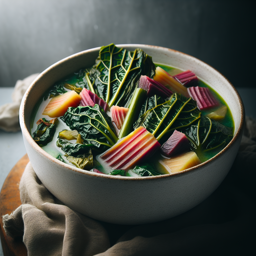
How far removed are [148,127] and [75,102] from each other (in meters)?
0.56

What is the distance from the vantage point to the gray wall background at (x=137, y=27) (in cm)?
361

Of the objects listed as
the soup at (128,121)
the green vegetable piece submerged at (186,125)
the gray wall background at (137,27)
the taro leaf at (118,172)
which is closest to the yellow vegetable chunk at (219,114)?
the soup at (128,121)

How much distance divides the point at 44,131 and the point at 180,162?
0.87 metres

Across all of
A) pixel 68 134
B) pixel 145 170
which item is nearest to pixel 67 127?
pixel 68 134

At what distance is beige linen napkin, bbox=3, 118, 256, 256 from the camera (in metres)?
1.70

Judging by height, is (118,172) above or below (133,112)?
below

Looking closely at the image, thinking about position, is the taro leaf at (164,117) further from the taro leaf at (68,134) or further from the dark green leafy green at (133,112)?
the taro leaf at (68,134)

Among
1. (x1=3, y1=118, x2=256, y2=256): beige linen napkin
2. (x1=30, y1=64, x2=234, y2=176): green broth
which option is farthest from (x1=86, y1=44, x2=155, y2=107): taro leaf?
(x1=3, y1=118, x2=256, y2=256): beige linen napkin

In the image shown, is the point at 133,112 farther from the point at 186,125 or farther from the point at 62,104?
the point at 62,104

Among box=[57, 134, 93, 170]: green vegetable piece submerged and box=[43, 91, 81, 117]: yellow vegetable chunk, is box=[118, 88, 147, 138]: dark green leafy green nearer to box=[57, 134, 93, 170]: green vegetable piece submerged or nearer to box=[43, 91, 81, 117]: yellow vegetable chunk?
box=[57, 134, 93, 170]: green vegetable piece submerged

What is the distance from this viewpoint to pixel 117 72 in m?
2.40

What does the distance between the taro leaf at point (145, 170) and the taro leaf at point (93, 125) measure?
0.24 meters

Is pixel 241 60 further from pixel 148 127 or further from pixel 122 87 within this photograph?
pixel 148 127

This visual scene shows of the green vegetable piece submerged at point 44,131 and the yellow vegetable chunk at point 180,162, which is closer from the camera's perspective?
the yellow vegetable chunk at point 180,162
